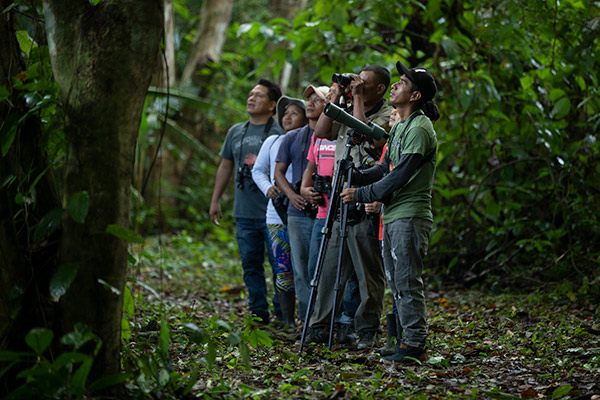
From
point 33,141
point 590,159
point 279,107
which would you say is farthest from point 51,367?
point 590,159

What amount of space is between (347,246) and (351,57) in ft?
13.2

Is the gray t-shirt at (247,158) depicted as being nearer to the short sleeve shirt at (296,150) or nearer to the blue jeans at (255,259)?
the blue jeans at (255,259)

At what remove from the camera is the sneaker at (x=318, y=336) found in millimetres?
4809

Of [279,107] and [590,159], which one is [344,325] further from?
[590,159]

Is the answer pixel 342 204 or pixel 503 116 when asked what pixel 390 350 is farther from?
pixel 503 116

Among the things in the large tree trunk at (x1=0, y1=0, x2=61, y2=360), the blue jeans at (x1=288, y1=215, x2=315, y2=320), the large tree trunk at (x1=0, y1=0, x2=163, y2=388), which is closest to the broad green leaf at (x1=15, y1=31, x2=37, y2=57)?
the large tree trunk at (x1=0, y1=0, x2=61, y2=360)

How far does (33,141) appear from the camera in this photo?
3064 millimetres

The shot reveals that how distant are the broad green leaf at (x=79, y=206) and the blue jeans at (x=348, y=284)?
2.53 meters

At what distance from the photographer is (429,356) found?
4.39m

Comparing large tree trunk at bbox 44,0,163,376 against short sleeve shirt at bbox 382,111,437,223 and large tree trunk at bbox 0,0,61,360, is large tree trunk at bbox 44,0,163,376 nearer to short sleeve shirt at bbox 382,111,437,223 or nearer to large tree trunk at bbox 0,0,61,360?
large tree trunk at bbox 0,0,61,360

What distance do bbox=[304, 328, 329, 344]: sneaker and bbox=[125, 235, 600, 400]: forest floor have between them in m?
0.09

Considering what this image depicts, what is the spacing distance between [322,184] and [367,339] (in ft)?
3.86

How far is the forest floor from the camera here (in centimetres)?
335

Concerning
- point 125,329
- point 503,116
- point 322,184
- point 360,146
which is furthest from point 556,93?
point 125,329
